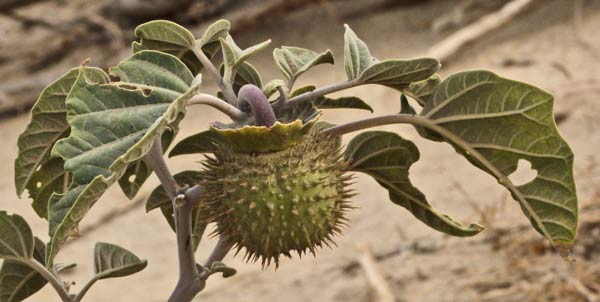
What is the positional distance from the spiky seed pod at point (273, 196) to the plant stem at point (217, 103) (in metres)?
0.05

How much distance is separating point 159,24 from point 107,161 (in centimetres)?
30

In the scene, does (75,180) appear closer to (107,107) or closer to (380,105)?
(107,107)

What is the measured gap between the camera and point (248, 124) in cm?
110

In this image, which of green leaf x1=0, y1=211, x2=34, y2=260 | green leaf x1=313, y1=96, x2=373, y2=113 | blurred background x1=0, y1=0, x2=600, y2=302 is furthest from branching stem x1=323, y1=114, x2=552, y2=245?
blurred background x1=0, y1=0, x2=600, y2=302

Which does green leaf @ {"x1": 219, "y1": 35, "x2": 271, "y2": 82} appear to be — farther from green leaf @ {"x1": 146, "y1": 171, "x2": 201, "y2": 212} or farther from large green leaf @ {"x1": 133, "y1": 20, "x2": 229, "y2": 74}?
green leaf @ {"x1": 146, "y1": 171, "x2": 201, "y2": 212}

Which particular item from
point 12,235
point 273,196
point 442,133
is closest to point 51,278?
point 12,235

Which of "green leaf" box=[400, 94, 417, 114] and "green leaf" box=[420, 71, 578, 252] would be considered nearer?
"green leaf" box=[420, 71, 578, 252]

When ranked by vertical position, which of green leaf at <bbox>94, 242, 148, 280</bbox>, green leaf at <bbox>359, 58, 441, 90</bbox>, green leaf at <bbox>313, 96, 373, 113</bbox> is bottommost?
green leaf at <bbox>94, 242, 148, 280</bbox>

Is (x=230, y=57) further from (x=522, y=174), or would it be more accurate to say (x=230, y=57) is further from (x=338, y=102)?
(x=522, y=174)

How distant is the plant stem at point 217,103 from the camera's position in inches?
39.9

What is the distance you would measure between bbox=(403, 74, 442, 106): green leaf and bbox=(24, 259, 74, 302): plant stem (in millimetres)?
533

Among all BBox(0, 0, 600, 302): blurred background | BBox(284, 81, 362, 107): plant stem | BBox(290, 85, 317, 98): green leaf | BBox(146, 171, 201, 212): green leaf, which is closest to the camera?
BBox(284, 81, 362, 107): plant stem

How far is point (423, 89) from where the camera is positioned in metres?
1.24

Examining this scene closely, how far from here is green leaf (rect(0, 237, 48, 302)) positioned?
1342 millimetres
